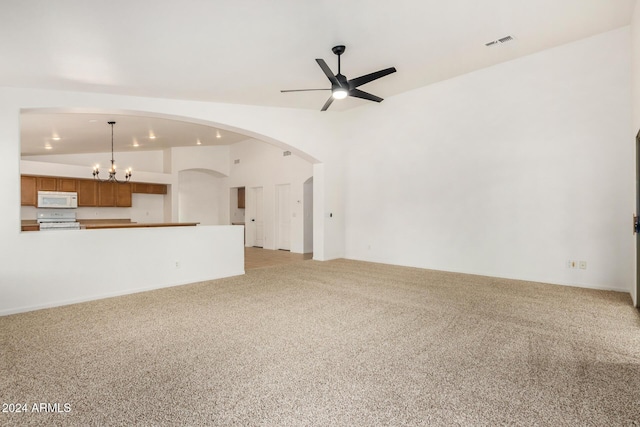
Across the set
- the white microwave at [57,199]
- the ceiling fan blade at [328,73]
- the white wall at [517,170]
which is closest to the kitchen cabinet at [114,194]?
the white microwave at [57,199]

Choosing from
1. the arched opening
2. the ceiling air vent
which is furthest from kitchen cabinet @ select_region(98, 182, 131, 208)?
the ceiling air vent

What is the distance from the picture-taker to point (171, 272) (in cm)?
520

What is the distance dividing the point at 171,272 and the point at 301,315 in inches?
105

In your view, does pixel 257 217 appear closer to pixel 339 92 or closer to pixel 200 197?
pixel 200 197

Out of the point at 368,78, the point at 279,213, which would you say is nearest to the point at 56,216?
the point at 279,213

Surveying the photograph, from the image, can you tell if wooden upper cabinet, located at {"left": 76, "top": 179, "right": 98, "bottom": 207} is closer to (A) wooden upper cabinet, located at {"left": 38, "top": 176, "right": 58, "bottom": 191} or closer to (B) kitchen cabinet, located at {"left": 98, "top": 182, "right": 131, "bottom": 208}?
(B) kitchen cabinet, located at {"left": 98, "top": 182, "right": 131, "bottom": 208}

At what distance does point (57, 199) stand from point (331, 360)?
8.63 m

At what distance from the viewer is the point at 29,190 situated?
25.6ft

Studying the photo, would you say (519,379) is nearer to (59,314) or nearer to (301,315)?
(301,315)

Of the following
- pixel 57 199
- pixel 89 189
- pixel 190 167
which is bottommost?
pixel 57 199

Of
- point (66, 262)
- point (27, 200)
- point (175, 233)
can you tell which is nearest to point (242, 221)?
point (27, 200)

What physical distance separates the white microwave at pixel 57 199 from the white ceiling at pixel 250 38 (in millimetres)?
5023

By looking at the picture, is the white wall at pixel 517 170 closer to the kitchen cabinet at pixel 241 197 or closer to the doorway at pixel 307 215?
the doorway at pixel 307 215

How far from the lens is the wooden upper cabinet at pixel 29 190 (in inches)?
306
